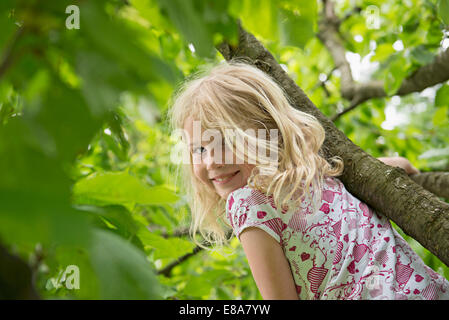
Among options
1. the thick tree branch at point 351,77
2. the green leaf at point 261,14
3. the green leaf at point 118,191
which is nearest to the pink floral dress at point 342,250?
the green leaf at point 118,191

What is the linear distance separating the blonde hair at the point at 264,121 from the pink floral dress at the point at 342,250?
0.16ft

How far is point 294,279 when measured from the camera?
1.05 meters

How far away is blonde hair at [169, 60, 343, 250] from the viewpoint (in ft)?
3.79

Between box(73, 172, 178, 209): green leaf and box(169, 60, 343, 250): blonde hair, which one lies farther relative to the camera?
box(169, 60, 343, 250): blonde hair

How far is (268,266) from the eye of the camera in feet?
3.31

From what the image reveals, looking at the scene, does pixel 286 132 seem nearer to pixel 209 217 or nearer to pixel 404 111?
pixel 209 217

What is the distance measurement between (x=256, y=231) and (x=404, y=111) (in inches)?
351

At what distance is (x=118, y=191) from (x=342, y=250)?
0.64 metres

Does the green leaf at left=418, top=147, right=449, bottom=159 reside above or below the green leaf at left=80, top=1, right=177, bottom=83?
above

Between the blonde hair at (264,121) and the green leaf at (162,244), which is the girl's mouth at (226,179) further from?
the green leaf at (162,244)

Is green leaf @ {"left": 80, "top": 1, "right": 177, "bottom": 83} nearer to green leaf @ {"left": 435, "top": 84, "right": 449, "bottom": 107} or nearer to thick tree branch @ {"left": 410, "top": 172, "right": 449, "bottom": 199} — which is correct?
thick tree branch @ {"left": 410, "top": 172, "right": 449, "bottom": 199}

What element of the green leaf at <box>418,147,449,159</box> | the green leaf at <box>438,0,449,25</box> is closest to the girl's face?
the green leaf at <box>438,0,449,25</box>
